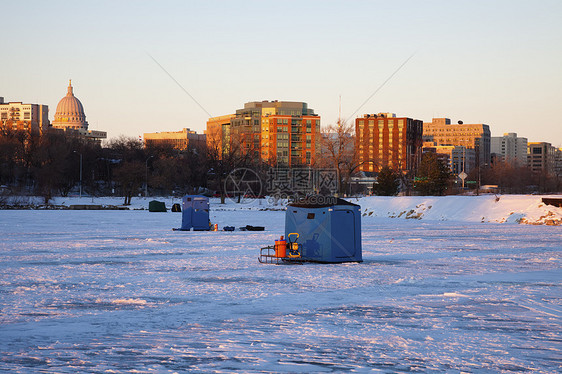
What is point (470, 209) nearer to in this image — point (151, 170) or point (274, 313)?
point (274, 313)

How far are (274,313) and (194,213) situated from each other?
78.5 feet

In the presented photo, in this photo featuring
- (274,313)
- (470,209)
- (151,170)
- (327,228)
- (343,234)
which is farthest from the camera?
(151,170)

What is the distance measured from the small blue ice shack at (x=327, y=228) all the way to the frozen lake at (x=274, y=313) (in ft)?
2.56

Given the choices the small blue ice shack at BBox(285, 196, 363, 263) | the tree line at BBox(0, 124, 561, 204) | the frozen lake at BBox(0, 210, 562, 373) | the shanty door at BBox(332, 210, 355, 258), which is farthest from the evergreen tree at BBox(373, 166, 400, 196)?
the shanty door at BBox(332, 210, 355, 258)

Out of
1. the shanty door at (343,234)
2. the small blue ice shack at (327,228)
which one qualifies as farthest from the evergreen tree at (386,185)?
the shanty door at (343,234)

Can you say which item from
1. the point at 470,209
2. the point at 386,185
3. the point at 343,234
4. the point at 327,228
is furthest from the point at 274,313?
the point at 386,185

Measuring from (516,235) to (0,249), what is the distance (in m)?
22.1

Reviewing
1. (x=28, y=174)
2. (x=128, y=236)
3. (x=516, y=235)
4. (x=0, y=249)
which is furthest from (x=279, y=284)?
(x=28, y=174)

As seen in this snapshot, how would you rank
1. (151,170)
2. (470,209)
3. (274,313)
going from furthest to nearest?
1. (151,170)
2. (470,209)
3. (274,313)

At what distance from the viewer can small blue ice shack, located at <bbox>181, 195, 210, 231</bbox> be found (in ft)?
112

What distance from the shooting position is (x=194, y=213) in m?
34.3

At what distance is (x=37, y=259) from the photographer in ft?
61.8

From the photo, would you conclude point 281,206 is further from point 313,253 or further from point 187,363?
point 187,363

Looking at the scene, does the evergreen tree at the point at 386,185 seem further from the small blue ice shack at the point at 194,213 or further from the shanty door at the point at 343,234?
the shanty door at the point at 343,234
